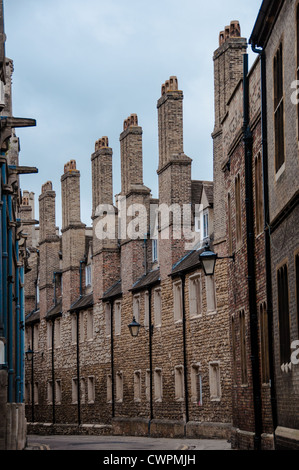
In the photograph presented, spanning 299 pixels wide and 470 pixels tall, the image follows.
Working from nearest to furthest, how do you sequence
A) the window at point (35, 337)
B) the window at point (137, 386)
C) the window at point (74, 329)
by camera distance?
the window at point (137, 386) < the window at point (74, 329) < the window at point (35, 337)

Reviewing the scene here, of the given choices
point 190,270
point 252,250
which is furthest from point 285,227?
point 190,270

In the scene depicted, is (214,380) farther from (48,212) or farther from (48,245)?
(48,212)

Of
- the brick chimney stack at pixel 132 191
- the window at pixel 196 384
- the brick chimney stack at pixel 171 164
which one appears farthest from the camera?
the brick chimney stack at pixel 132 191

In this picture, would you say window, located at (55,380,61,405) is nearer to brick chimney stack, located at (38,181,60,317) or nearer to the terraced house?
the terraced house

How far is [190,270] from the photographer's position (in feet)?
119

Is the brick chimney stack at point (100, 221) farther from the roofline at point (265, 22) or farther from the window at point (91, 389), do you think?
the roofline at point (265, 22)

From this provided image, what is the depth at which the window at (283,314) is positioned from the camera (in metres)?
17.2

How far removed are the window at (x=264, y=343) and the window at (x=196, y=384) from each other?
581 inches

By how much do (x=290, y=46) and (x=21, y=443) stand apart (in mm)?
13309

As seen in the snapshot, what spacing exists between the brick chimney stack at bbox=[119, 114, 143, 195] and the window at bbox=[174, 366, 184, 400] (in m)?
10.7

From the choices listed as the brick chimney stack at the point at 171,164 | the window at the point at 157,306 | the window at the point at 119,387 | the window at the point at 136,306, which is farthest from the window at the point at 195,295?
the window at the point at 119,387

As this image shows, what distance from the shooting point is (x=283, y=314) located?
57.3 ft

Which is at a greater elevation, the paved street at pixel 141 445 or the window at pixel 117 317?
the window at pixel 117 317

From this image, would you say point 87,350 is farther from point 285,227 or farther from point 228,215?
point 285,227
